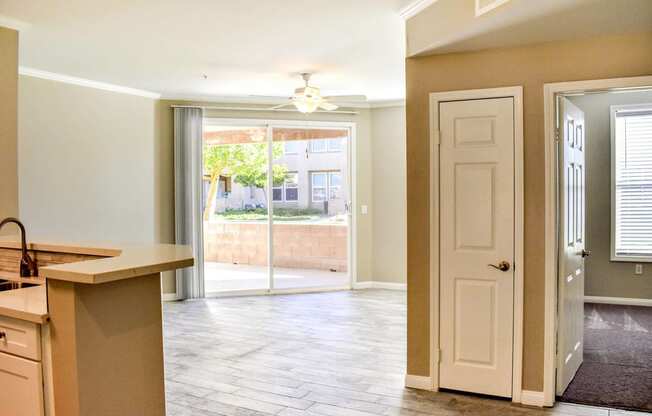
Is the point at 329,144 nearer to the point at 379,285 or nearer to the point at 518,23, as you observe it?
the point at 379,285

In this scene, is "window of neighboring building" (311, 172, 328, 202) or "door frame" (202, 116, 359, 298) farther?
"window of neighboring building" (311, 172, 328, 202)

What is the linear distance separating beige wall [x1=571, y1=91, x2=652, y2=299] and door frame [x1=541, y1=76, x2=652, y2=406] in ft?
12.3

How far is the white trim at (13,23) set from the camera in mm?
3633

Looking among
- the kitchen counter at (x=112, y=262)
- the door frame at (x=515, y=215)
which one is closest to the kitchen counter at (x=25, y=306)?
the kitchen counter at (x=112, y=262)

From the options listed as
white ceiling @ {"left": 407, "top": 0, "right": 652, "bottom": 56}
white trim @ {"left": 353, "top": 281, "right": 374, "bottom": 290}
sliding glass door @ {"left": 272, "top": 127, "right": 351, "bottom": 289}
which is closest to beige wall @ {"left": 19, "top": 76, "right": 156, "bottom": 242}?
sliding glass door @ {"left": 272, "top": 127, "right": 351, "bottom": 289}

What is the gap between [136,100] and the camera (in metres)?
6.28

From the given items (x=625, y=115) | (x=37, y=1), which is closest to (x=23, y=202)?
(x=37, y=1)

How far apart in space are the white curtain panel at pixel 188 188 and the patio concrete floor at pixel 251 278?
1.01 ft

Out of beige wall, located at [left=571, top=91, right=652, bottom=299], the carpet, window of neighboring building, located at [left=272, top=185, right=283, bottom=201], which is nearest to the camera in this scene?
the carpet

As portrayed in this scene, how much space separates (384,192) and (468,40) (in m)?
4.21

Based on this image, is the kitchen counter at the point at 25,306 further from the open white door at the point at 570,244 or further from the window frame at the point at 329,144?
the window frame at the point at 329,144

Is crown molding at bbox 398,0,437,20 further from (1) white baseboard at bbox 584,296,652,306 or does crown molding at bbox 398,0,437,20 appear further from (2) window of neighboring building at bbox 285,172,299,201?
(1) white baseboard at bbox 584,296,652,306

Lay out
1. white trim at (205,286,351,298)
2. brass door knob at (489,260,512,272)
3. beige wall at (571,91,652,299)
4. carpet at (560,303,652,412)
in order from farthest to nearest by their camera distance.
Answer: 1. white trim at (205,286,351,298)
2. beige wall at (571,91,652,299)
3. carpet at (560,303,652,412)
4. brass door knob at (489,260,512,272)

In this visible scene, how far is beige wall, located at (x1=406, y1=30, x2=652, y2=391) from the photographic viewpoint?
3.12 m
